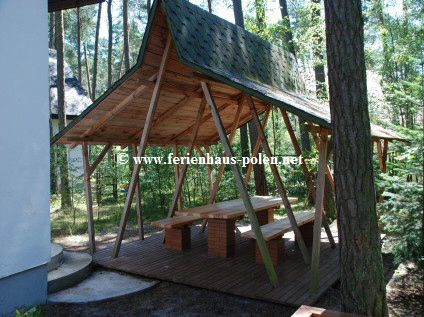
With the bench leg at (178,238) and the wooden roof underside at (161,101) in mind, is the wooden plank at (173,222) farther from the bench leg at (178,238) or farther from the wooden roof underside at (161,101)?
the wooden roof underside at (161,101)

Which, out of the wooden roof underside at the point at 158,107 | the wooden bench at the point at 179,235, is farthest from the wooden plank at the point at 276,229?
the wooden roof underside at the point at 158,107

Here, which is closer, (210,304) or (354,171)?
(354,171)

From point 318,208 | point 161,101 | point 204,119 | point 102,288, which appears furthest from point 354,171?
point 204,119

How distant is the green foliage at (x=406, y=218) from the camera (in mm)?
3502

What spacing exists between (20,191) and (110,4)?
1735 cm

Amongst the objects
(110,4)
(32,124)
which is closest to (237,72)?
(32,124)

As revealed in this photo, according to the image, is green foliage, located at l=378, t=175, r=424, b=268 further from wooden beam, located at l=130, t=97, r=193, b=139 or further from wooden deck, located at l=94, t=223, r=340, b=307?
wooden beam, located at l=130, t=97, r=193, b=139

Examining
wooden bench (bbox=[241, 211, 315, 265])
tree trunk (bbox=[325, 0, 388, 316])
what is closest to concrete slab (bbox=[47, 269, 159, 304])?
wooden bench (bbox=[241, 211, 315, 265])

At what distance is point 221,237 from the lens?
6.31 metres

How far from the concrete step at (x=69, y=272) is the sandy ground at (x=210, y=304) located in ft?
1.40

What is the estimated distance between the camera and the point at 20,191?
13.3 ft

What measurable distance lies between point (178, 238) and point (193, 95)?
279cm

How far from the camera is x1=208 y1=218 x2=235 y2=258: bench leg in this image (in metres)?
6.25

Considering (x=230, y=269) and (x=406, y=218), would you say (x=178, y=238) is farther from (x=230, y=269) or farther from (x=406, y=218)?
(x=406, y=218)
